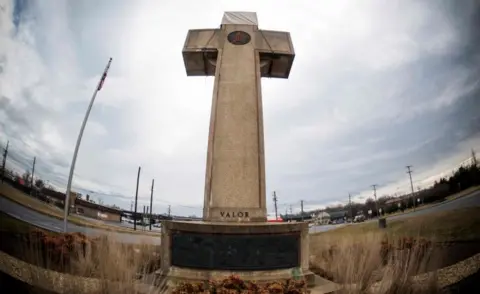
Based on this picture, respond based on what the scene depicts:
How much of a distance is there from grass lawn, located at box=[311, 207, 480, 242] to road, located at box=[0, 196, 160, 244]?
3674 mm

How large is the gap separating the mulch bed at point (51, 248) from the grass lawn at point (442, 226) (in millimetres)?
3809

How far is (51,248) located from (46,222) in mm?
312

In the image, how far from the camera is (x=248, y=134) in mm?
6297

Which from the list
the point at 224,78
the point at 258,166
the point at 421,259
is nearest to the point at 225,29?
the point at 224,78

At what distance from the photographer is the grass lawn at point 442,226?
2.99m

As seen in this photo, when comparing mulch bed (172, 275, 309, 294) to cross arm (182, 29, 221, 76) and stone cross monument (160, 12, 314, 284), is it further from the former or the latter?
cross arm (182, 29, 221, 76)

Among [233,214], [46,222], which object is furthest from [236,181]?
[46,222]

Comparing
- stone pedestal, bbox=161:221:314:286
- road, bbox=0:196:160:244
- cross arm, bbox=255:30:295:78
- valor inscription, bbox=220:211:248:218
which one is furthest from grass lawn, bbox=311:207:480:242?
cross arm, bbox=255:30:295:78

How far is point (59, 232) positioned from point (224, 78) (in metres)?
4.71

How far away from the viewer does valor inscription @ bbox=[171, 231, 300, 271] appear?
412 centimetres

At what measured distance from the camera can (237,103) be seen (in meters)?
6.53

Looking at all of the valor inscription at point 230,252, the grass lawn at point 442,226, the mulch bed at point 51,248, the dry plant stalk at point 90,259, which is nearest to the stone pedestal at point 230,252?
the valor inscription at point 230,252

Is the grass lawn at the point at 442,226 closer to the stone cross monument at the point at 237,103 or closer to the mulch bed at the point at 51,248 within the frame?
the stone cross monument at the point at 237,103

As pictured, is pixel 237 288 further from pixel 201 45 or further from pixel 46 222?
pixel 201 45
